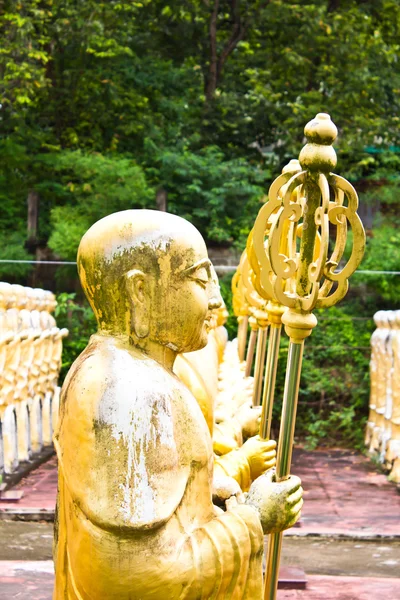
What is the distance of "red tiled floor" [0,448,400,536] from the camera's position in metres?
6.89

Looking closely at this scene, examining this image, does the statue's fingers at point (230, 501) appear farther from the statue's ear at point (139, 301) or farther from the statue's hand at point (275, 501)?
the statue's ear at point (139, 301)

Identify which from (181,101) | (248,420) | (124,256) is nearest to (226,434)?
(248,420)

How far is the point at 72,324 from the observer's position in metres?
11.8

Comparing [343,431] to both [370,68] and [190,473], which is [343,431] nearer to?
[370,68]

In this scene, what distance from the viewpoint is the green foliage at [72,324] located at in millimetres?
11586

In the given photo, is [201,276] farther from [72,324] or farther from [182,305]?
[72,324]

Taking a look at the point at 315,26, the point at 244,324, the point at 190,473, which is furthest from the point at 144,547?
the point at 315,26

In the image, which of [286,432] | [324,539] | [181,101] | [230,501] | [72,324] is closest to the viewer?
[286,432]

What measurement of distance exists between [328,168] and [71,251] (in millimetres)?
9370

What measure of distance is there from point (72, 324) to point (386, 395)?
13.7 feet

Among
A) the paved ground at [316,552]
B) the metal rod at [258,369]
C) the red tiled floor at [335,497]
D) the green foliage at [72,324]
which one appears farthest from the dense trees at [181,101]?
the metal rod at [258,369]

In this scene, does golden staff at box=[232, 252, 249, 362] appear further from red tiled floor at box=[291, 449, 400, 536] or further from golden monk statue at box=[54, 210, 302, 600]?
golden monk statue at box=[54, 210, 302, 600]

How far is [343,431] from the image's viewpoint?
1136 cm

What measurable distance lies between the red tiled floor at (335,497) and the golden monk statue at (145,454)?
4270mm
